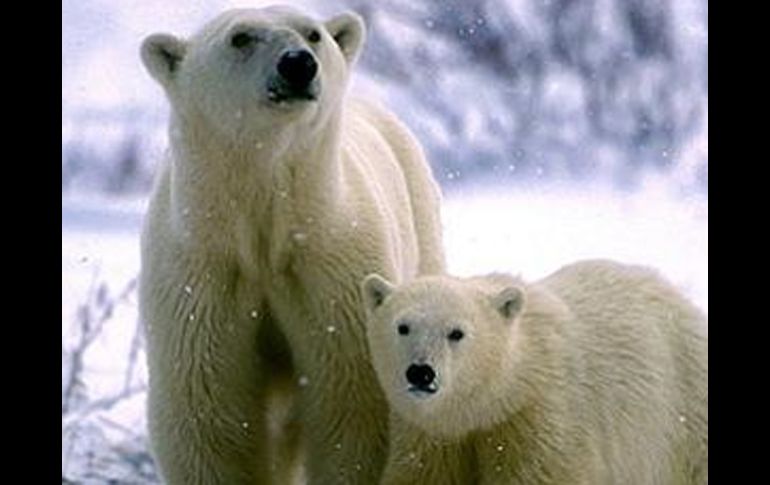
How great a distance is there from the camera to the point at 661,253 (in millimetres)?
9195

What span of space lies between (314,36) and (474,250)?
304 cm

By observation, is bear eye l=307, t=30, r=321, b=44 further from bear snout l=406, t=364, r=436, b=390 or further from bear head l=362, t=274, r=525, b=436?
bear snout l=406, t=364, r=436, b=390

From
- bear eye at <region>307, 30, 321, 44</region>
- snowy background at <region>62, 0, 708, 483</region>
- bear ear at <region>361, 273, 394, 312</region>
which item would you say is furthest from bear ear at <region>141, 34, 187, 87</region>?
snowy background at <region>62, 0, 708, 483</region>

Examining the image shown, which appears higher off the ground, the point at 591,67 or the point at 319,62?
the point at 591,67

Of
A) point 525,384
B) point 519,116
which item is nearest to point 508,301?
point 525,384

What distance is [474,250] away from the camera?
904cm

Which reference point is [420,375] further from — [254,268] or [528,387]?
[254,268]

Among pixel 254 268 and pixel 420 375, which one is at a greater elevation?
pixel 254 268

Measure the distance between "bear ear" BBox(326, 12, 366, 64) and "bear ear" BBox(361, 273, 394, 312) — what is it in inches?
27.1

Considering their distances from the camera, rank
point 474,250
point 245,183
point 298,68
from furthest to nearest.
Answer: point 474,250 → point 245,183 → point 298,68

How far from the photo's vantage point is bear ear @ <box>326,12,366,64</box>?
6363mm

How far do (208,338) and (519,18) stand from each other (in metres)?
3.84
